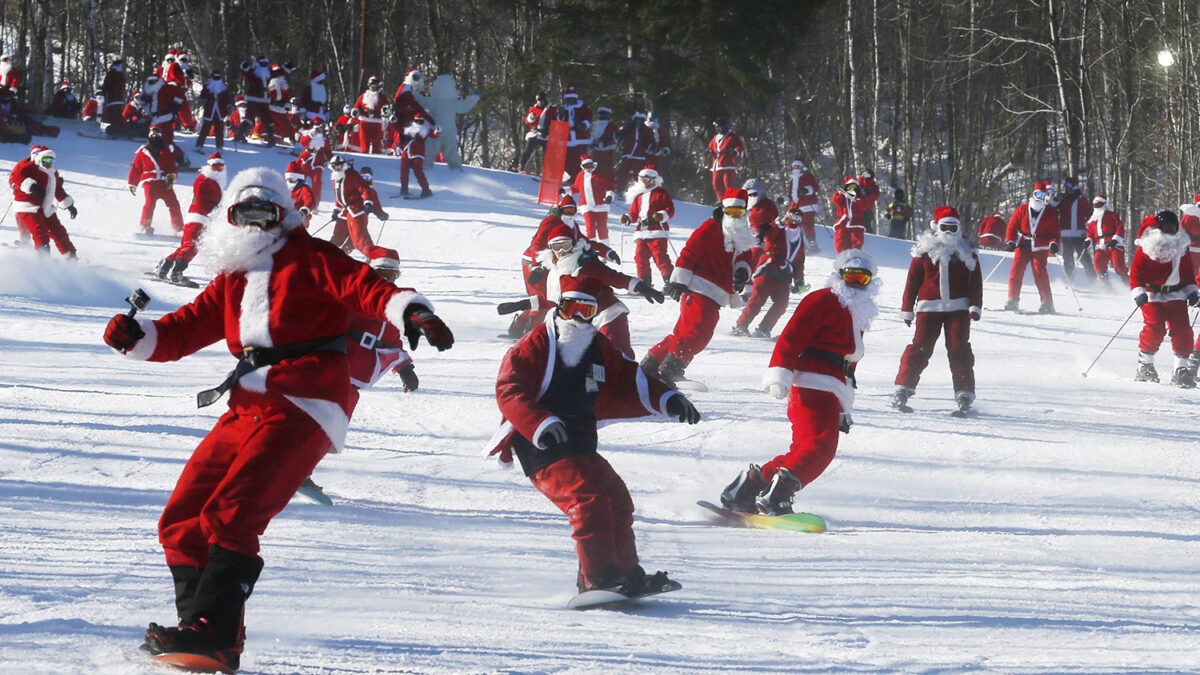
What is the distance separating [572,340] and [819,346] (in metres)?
2.13

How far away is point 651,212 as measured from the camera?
1529 centimetres

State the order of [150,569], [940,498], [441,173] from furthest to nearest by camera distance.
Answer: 1. [441,173]
2. [940,498]
3. [150,569]

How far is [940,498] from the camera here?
7531mm

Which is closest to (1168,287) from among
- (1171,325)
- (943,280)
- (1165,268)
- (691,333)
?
(1165,268)

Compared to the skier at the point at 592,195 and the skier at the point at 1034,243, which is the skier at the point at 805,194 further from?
the skier at the point at 1034,243

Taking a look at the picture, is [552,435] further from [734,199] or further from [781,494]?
[734,199]

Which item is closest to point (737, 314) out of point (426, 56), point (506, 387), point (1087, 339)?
point (1087, 339)

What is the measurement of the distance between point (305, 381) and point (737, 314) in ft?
34.8

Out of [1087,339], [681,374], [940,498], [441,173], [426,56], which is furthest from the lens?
[426,56]

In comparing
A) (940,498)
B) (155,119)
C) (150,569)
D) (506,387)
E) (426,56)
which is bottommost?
(940,498)

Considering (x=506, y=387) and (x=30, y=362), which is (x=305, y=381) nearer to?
(x=506, y=387)

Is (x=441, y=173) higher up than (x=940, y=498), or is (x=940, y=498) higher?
(x=441, y=173)

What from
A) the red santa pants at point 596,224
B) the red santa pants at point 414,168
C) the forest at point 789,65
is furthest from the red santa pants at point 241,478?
the forest at point 789,65

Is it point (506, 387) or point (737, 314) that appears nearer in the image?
point (506, 387)
